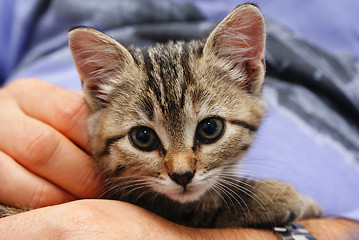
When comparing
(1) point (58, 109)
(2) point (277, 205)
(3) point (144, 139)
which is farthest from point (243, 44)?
(1) point (58, 109)

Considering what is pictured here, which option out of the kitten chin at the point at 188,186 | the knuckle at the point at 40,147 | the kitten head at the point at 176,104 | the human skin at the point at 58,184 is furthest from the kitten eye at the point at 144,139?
the knuckle at the point at 40,147

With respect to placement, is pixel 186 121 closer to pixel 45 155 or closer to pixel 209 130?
pixel 209 130

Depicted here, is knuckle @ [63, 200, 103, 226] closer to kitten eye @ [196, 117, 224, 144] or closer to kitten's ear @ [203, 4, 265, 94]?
kitten eye @ [196, 117, 224, 144]

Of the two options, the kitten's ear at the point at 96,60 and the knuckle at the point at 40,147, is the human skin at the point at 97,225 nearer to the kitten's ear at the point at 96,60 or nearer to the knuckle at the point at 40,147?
the knuckle at the point at 40,147

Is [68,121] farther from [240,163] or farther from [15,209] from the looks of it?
[240,163]

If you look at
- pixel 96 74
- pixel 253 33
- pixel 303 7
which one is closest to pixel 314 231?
pixel 253 33

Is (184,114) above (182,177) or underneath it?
above
